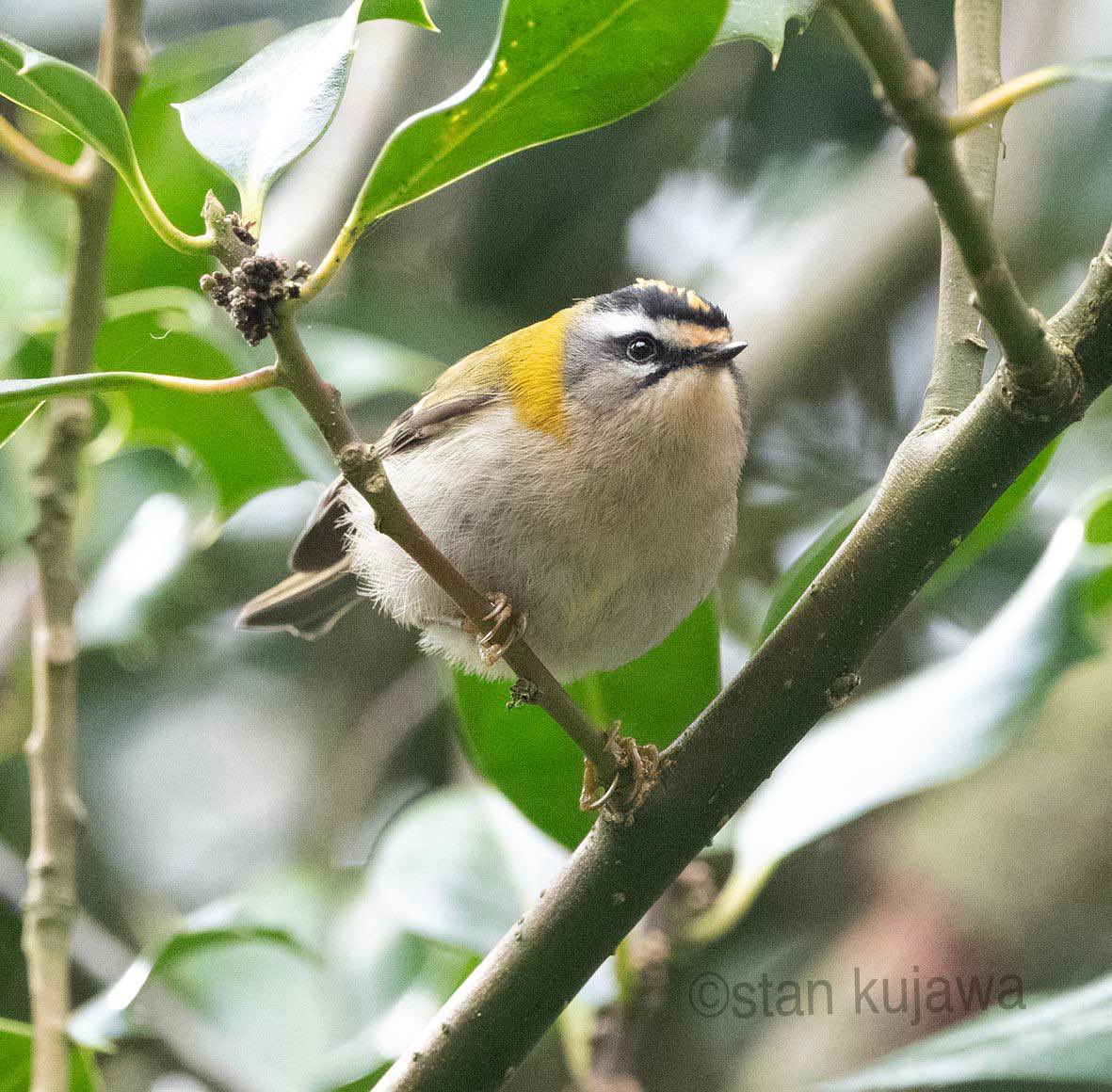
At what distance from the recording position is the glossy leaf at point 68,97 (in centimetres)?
133

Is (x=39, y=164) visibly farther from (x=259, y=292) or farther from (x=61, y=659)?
(x=259, y=292)

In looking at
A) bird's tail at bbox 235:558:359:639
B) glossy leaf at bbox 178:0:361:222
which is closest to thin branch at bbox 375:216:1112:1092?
glossy leaf at bbox 178:0:361:222

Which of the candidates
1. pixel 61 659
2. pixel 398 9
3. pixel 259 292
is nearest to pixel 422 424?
pixel 61 659

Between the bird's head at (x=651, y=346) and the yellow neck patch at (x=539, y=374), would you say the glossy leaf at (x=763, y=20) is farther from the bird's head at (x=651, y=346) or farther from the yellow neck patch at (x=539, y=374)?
the yellow neck patch at (x=539, y=374)

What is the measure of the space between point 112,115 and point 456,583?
2.10 feet

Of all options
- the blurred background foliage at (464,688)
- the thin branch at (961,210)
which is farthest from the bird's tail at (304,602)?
the thin branch at (961,210)

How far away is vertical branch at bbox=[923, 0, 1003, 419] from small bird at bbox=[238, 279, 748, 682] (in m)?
0.74

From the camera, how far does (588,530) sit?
238cm

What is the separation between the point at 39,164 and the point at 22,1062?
140 centimetres

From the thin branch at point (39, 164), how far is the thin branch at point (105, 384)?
0.76 m

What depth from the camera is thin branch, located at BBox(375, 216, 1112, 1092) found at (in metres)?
1.46

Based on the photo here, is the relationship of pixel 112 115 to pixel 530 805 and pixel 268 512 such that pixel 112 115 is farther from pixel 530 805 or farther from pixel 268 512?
pixel 268 512

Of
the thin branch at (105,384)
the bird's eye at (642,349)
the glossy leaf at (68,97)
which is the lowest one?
the thin branch at (105,384)

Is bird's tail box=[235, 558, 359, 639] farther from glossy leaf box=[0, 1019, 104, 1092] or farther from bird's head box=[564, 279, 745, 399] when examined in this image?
glossy leaf box=[0, 1019, 104, 1092]
